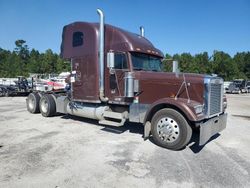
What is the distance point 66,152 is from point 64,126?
3.03 m

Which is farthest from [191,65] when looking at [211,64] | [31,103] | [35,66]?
[31,103]

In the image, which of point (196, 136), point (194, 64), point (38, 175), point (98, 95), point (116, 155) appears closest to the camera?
point (38, 175)

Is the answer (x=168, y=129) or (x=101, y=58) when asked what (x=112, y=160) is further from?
(x=101, y=58)

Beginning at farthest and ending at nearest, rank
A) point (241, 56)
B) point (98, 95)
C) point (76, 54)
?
point (241, 56), point (76, 54), point (98, 95)

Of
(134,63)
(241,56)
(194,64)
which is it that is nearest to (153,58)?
(134,63)

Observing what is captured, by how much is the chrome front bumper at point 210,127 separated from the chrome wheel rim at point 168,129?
1.98 ft

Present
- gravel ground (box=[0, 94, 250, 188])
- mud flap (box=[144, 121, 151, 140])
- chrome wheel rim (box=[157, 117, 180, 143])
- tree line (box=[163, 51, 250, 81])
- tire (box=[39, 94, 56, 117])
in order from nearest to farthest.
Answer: gravel ground (box=[0, 94, 250, 188]) → chrome wheel rim (box=[157, 117, 180, 143]) → mud flap (box=[144, 121, 151, 140]) → tire (box=[39, 94, 56, 117]) → tree line (box=[163, 51, 250, 81])

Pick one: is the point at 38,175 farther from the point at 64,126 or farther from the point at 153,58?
the point at 153,58

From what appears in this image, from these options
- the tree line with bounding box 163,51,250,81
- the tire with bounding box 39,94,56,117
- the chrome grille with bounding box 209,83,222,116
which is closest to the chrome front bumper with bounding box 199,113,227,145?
the chrome grille with bounding box 209,83,222,116

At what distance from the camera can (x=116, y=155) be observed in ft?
19.0

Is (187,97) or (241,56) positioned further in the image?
(241,56)

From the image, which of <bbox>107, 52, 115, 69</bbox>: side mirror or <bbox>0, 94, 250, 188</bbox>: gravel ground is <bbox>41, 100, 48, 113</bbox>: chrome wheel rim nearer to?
<bbox>0, 94, 250, 188</bbox>: gravel ground

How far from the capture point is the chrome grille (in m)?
6.42

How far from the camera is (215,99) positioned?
261 inches
